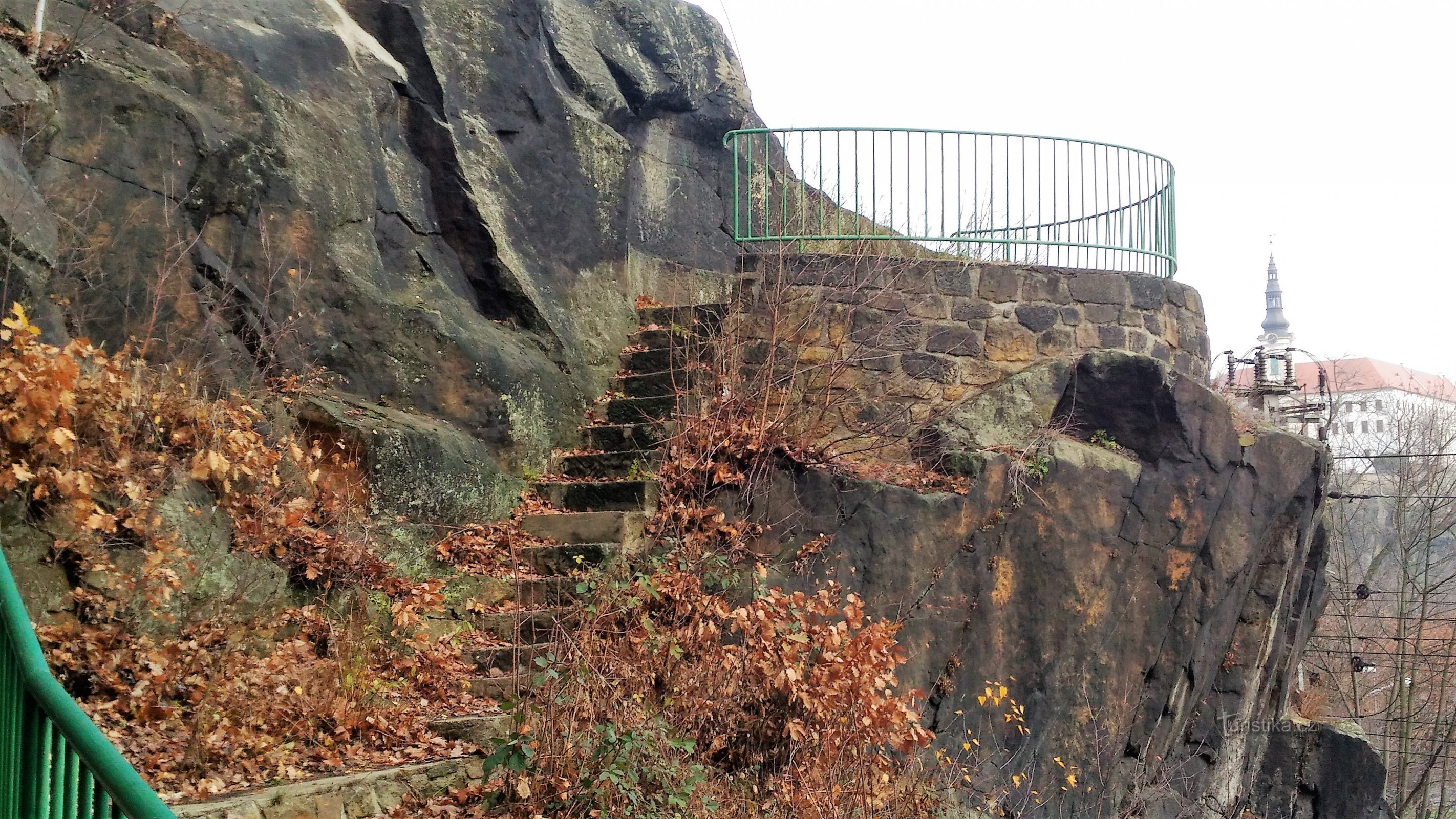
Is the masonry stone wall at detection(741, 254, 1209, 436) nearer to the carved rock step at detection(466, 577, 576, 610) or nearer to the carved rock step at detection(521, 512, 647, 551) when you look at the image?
the carved rock step at detection(521, 512, 647, 551)

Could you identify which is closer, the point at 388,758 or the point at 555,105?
the point at 388,758

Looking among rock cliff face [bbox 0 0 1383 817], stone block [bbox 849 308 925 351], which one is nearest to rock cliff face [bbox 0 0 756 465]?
rock cliff face [bbox 0 0 1383 817]

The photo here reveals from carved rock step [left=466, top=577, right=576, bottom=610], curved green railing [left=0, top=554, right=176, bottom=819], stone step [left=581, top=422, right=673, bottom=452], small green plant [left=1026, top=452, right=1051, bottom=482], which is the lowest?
carved rock step [left=466, top=577, right=576, bottom=610]

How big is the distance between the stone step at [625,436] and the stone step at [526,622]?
70.3 inches

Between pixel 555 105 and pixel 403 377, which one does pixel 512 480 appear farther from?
pixel 555 105

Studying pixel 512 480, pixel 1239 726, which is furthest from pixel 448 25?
pixel 1239 726

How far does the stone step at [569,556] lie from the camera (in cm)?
687

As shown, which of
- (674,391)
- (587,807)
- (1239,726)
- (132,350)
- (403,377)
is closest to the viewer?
(587,807)

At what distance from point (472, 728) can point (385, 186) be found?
4.35 metres

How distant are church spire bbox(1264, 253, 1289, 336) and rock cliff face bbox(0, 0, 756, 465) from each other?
83187 mm

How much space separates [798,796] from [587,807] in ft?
4.40

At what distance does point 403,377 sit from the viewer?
763cm

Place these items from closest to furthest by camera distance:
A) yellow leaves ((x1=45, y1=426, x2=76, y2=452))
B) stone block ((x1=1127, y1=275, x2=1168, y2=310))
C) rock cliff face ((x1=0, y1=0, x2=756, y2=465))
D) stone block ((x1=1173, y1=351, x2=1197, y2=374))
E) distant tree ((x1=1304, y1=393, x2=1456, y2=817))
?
yellow leaves ((x1=45, y1=426, x2=76, y2=452))
rock cliff face ((x1=0, y1=0, x2=756, y2=465))
stone block ((x1=1127, y1=275, x2=1168, y2=310))
stone block ((x1=1173, y1=351, x2=1197, y2=374))
distant tree ((x1=1304, y1=393, x2=1456, y2=817))

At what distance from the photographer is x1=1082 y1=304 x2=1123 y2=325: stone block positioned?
9273 mm
